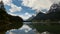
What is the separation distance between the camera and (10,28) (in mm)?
5398

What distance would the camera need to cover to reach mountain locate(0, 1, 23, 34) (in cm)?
528

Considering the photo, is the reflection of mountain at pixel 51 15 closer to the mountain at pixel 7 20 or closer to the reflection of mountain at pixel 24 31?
the reflection of mountain at pixel 24 31

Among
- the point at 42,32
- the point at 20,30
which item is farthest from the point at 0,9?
the point at 42,32

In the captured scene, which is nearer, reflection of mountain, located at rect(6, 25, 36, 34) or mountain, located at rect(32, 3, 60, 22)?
reflection of mountain, located at rect(6, 25, 36, 34)

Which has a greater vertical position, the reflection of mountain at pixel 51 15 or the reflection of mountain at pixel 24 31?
the reflection of mountain at pixel 51 15

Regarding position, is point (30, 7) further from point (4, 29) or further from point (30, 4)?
point (4, 29)

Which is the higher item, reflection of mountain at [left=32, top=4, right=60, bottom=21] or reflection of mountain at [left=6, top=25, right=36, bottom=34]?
reflection of mountain at [left=32, top=4, right=60, bottom=21]

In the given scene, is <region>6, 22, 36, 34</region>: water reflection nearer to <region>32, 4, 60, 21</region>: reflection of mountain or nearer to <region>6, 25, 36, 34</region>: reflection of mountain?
<region>6, 25, 36, 34</region>: reflection of mountain

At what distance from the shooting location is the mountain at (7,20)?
5281mm

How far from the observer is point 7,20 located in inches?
209

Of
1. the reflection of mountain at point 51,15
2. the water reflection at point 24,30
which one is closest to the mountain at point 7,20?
the water reflection at point 24,30

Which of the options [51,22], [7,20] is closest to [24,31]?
[7,20]

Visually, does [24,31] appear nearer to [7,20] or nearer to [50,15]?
[7,20]

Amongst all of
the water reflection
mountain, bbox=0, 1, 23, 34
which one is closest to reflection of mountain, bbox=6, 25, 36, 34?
the water reflection
